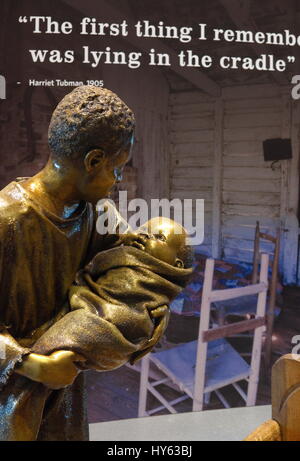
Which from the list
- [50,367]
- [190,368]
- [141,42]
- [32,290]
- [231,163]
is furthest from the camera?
[190,368]

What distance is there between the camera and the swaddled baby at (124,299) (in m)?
0.71

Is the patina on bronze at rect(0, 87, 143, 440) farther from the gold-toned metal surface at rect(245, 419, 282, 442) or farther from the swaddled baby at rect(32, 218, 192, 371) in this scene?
the gold-toned metal surface at rect(245, 419, 282, 442)

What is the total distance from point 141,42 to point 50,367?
1.30m

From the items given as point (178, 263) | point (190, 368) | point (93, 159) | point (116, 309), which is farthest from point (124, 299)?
point (190, 368)

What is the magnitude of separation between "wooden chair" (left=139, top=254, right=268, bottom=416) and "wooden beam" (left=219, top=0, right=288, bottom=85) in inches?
32.8

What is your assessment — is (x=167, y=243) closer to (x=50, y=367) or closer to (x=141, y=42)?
(x=50, y=367)

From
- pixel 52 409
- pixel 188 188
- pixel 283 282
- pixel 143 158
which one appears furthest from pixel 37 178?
pixel 283 282

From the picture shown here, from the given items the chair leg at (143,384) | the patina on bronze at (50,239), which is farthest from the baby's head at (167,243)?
the chair leg at (143,384)

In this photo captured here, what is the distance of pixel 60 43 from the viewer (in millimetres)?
1532

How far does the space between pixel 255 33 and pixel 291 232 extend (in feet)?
2.67

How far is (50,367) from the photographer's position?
2.24ft

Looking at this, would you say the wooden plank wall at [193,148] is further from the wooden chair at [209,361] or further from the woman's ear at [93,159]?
the woman's ear at [93,159]

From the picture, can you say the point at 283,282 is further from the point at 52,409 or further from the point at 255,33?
the point at 52,409

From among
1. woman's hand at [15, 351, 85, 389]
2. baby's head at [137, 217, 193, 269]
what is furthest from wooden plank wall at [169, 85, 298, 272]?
woman's hand at [15, 351, 85, 389]
